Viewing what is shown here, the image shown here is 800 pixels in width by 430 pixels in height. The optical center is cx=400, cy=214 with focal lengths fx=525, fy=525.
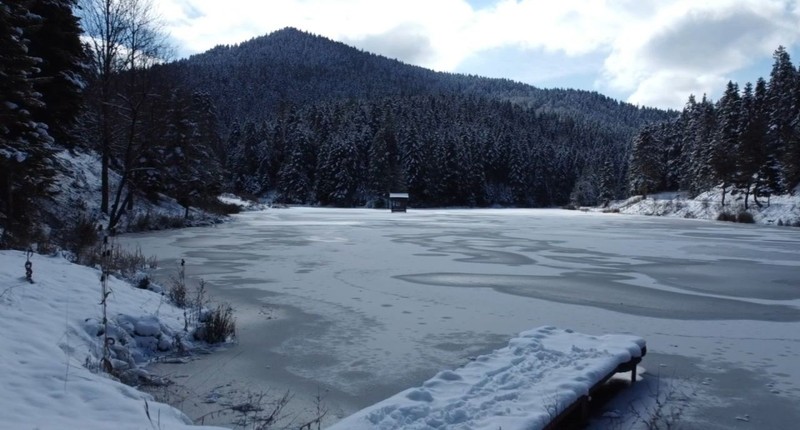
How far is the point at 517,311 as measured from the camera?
9977 mm

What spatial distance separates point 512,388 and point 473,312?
4.27 metres

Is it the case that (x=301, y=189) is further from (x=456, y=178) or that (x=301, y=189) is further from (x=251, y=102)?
(x=251, y=102)

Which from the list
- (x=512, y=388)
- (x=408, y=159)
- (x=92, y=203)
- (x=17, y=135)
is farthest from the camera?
(x=408, y=159)

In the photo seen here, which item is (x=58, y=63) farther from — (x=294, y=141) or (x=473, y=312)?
(x=294, y=141)

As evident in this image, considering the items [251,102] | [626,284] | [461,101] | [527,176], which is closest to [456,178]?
[527,176]

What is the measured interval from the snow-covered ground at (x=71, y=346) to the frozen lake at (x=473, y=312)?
95 cm

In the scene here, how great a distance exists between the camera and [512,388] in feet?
18.4

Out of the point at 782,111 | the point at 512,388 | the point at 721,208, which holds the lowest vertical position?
the point at 512,388

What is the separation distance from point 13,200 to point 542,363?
1458cm

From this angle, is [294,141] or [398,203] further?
[294,141]

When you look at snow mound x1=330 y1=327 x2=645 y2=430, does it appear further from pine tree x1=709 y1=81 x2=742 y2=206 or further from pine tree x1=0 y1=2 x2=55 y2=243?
pine tree x1=709 y1=81 x2=742 y2=206

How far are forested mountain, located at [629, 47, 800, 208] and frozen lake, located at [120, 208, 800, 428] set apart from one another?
35.8 m

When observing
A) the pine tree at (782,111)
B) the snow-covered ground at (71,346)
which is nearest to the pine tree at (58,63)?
the snow-covered ground at (71,346)

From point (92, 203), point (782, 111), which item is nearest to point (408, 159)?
point (782, 111)
